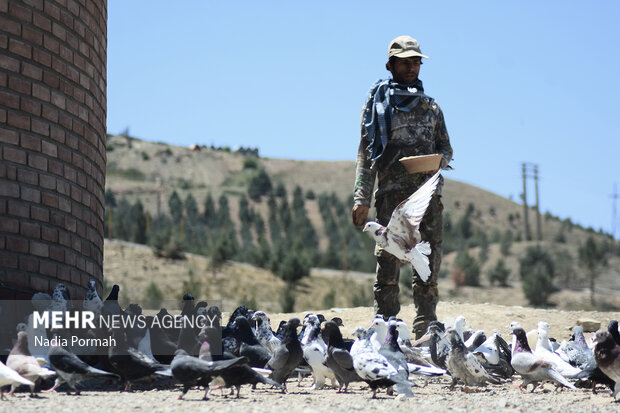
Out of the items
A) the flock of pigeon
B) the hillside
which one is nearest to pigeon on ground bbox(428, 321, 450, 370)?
the flock of pigeon

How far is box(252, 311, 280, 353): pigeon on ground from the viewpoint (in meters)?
9.63

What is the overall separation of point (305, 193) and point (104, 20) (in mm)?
81920

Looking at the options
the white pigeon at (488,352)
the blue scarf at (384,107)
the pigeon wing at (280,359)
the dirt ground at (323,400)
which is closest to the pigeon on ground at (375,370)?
the dirt ground at (323,400)

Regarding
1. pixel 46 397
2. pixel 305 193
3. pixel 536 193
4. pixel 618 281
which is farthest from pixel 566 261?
pixel 46 397

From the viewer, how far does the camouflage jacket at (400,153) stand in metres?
9.54

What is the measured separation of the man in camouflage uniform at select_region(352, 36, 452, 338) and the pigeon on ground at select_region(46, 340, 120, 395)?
3408mm

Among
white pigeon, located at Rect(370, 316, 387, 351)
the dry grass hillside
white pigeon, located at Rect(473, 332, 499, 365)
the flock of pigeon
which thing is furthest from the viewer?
the dry grass hillside

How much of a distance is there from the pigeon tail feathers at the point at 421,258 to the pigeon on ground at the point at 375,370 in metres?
1.06

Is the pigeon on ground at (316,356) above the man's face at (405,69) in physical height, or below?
below

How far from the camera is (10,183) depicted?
9.14 metres

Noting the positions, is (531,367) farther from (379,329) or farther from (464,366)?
(379,329)

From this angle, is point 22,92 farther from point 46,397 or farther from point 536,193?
point 536,193

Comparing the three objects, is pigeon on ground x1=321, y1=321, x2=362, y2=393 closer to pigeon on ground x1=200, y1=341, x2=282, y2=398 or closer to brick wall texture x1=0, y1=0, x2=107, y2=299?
pigeon on ground x1=200, y1=341, x2=282, y2=398

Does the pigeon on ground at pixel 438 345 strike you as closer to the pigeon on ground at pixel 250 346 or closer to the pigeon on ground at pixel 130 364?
the pigeon on ground at pixel 250 346
